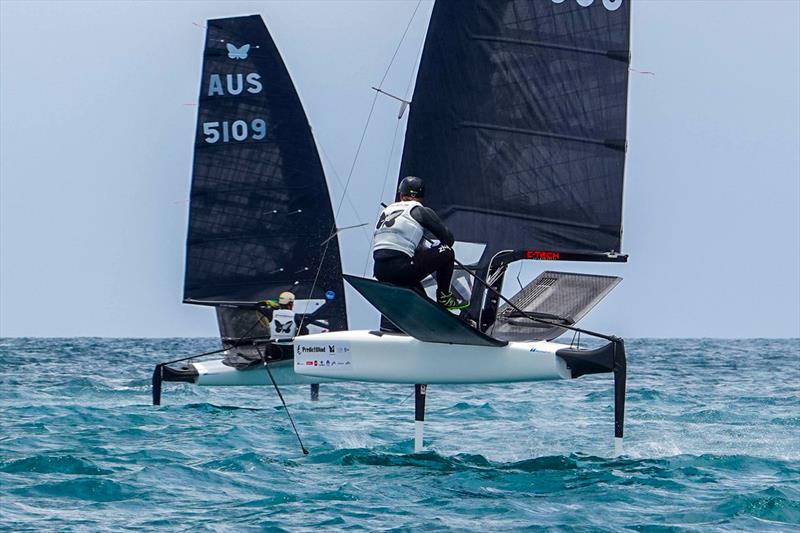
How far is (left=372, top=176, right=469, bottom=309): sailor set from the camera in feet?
38.5

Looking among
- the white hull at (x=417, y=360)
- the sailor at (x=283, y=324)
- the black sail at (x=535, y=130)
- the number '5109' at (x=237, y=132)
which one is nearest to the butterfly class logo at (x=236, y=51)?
the number '5109' at (x=237, y=132)

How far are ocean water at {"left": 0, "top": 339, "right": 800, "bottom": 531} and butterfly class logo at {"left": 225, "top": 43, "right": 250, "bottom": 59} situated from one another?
546cm

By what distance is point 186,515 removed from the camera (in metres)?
9.04

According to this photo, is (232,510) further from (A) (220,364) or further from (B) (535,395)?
(B) (535,395)

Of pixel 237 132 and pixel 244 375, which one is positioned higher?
pixel 237 132

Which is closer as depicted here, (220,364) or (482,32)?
(482,32)

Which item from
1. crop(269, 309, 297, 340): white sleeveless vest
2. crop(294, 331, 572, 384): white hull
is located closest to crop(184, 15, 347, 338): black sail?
crop(269, 309, 297, 340): white sleeveless vest

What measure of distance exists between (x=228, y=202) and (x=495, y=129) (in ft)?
28.3

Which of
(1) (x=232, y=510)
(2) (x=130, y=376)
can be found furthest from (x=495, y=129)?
(2) (x=130, y=376)

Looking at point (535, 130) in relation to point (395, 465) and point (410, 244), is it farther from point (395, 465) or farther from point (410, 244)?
point (395, 465)

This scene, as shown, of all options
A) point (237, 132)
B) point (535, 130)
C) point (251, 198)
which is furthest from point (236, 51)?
point (535, 130)

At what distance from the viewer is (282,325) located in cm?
1856

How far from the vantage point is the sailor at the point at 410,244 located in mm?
11742

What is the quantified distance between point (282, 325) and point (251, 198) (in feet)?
10.9
